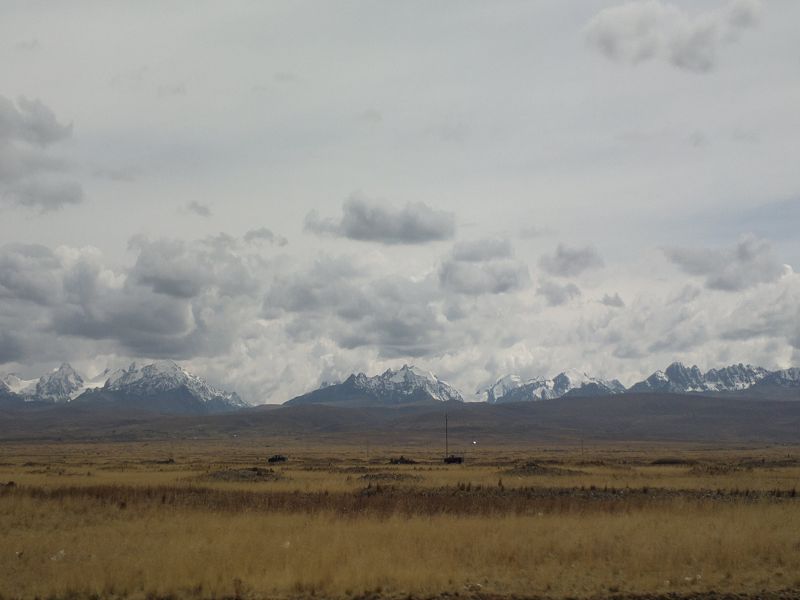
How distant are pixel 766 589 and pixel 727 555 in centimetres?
310

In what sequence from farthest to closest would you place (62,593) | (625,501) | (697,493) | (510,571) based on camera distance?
(697,493) → (625,501) → (510,571) → (62,593)

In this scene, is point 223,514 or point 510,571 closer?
point 510,571

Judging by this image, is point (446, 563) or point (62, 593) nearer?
point (62, 593)

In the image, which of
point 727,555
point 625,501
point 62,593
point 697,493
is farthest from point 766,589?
point 697,493

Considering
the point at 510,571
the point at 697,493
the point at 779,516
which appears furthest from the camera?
the point at 697,493

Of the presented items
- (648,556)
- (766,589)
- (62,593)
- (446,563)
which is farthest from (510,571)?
(62,593)

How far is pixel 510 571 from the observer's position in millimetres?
20453

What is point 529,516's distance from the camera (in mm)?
32156

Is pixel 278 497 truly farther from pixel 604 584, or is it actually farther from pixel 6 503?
pixel 604 584

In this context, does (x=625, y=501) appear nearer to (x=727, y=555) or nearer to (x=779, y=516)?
(x=779, y=516)

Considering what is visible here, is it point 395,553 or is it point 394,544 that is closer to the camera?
point 395,553

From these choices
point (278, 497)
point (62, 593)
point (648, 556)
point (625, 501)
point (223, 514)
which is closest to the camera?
point (62, 593)

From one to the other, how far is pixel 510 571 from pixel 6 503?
79.8 feet

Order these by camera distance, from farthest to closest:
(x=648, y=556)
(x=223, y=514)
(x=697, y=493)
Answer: (x=697, y=493), (x=223, y=514), (x=648, y=556)
